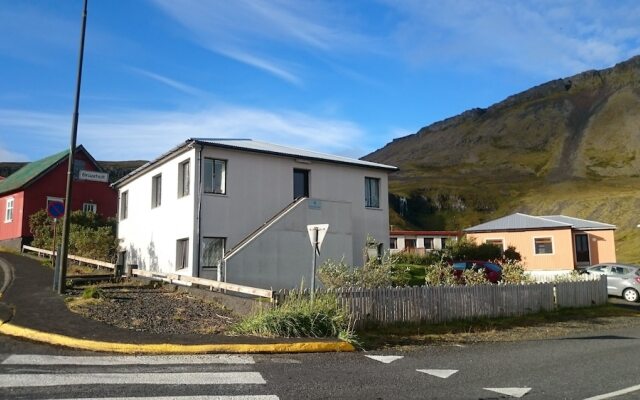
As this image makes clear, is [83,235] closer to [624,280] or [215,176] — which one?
[215,176]

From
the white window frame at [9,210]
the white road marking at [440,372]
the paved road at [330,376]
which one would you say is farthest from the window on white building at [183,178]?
the white window frame at [9,210]

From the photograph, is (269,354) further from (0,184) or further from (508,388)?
(0,184)

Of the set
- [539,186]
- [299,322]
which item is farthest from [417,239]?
[539,186]

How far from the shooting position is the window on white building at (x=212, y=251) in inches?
812

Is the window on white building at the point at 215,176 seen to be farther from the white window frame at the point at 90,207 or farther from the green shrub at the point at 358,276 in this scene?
the white window frame at the point at 90,207

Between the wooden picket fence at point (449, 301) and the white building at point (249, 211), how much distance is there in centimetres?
694

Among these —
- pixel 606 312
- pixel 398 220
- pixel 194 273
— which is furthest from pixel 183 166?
pixel 398 220

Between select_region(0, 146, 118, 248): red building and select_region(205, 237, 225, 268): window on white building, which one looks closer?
select_region(205, 237, 225, 268): window on white building

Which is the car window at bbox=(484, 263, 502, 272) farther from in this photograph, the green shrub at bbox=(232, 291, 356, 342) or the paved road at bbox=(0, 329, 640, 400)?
the green shrub at bbox=(232, 291, 356, 342)

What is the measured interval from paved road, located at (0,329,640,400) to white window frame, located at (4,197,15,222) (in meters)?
28.5

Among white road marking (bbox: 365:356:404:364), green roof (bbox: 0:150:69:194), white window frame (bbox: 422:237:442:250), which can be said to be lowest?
white road marking (bbox: 365:356:404:364)

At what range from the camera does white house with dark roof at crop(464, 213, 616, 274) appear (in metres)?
39.3

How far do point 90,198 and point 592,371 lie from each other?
3429 centimetres

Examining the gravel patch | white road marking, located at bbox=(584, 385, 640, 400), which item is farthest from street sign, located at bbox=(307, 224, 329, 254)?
white road marking, located at bbox=(584, 385, 640, 400)
